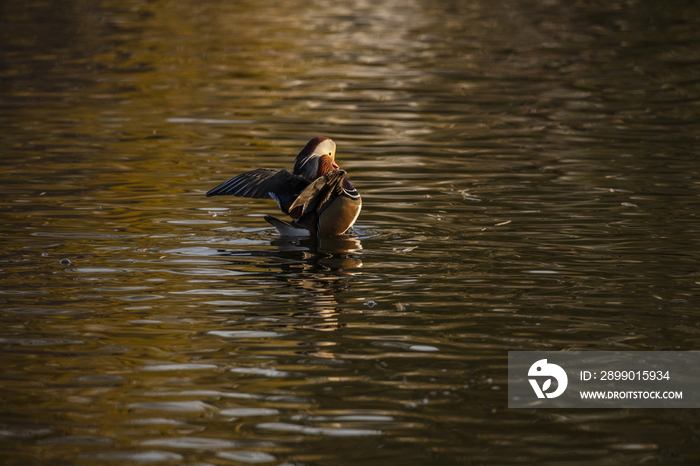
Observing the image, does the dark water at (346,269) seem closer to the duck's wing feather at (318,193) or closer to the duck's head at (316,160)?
the duck's wing feather at (318,193)

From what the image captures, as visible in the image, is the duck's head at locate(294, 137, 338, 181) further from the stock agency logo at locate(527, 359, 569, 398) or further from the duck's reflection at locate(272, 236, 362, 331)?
the stock agency logo at locate(527, 359, 569, 398)

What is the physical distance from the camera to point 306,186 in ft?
33.0

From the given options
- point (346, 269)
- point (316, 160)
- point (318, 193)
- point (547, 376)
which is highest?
point (316, 160)

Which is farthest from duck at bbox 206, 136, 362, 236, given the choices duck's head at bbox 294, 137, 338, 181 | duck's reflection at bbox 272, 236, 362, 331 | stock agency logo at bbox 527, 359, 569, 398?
stock agency logo at bbox 527, 359, 569, 398

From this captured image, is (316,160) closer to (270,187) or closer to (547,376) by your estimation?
(270,187)

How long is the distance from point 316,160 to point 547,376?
4.23m

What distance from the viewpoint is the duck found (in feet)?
33.3

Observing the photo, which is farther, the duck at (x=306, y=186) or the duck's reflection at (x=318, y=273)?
the duck at (x=306, y=186)

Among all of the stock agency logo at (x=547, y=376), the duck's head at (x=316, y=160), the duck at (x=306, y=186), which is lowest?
the stock agency logo at (x=547, y=376)

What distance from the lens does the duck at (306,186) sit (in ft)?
33.3

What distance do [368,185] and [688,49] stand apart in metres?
19.5

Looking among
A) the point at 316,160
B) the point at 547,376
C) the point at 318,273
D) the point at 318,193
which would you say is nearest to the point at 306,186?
the point at 318,193

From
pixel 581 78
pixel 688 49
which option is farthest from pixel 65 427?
pixel 688 49

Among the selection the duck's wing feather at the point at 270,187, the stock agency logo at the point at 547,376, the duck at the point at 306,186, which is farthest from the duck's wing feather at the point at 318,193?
the stock agency logo at the point at 547,376
